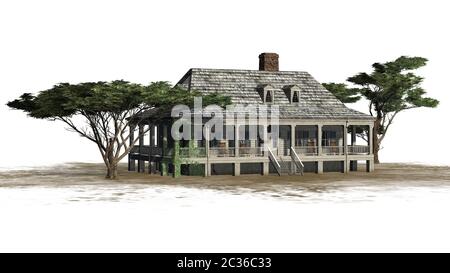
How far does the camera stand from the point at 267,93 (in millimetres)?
46531

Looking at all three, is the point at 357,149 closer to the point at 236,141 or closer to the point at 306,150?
the point at 306,150

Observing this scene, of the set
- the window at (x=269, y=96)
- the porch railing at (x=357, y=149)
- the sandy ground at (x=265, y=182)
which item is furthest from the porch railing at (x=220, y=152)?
the porch railing at (x=357, y=149)

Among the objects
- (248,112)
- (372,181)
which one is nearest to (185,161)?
(248,112)

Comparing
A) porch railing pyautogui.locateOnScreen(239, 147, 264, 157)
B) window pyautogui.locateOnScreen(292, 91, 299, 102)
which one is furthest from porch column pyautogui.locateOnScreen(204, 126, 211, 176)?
window pyautogui.locateOnScreen(292, 91, 299, 102)

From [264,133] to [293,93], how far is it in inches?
219

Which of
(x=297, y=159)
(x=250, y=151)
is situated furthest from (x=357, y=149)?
(x=250, y=151)

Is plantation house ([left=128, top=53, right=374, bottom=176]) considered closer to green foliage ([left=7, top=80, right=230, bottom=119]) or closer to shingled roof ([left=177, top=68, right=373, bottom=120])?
shingled roof ([left=177, top=68, right=373, bottom=120])

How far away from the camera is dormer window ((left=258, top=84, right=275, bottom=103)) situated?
46.3 metres

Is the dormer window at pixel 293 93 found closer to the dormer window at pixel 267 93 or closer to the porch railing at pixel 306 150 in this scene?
the dormer window at pixel 267 93

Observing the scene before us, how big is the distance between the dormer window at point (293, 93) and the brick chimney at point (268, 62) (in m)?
3.96

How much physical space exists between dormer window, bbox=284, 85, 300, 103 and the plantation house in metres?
0.08

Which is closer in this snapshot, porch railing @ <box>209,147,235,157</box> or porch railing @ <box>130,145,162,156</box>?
porch railing @ <box>209,147,235,157</box>

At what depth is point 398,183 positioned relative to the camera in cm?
3747

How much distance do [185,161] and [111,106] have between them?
6295mm
